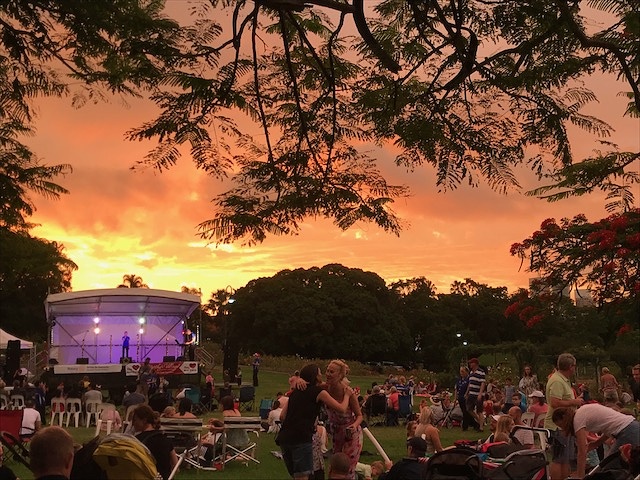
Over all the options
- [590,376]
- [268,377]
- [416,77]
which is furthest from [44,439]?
[268,377]

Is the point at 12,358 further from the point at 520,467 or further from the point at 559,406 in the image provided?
the point at 520,467

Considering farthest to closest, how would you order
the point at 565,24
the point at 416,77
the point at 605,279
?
1. the point at 605,279
2. the point at 416,77
3. the point at 565,24

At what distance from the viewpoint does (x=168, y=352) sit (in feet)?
111

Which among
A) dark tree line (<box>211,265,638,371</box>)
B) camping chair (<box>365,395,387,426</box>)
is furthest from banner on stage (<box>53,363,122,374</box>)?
dark tree line (<box>211,265,638,371</box>)

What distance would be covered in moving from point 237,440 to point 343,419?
495 centimetres

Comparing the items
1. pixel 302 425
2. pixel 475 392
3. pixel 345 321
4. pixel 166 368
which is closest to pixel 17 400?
pixel 166 368

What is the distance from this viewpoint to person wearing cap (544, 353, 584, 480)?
795 centimetres

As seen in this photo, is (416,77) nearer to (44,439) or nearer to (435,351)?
(44,439)

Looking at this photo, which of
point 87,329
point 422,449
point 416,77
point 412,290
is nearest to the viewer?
point 416,77

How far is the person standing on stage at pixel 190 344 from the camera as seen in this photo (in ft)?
107

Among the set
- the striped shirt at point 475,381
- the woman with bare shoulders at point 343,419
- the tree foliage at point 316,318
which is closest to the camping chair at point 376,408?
the striped shirt at point 475,381

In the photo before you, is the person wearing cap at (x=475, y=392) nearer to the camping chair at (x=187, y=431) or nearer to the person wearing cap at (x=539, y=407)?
the person wearing cap at (x=539, y=407)

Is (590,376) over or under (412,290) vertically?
under

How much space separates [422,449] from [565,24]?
4.26 meters
